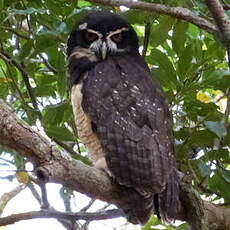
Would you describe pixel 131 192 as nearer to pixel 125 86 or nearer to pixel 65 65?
pixel 125 86

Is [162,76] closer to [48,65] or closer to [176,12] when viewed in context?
[176,12]

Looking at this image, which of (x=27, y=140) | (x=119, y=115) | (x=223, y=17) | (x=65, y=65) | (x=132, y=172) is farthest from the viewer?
(x=65, y=65)

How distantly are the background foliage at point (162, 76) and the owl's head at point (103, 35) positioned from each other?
87 mm

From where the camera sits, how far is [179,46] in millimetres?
3686

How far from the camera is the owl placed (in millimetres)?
3252

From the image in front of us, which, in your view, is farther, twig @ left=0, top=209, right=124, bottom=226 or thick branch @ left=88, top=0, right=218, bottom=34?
thick branch @ left=88, top=0, right=218, bottom=34

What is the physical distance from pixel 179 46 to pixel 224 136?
1.98ft

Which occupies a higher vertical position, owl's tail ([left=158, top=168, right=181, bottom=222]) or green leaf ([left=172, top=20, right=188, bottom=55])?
green leaf ([left=172, top=20, right=188, bottom=55])

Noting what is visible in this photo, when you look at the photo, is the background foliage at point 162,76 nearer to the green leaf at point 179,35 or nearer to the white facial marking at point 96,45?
the green leaf at point 179,35

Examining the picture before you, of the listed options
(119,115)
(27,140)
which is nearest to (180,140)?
(119,115)

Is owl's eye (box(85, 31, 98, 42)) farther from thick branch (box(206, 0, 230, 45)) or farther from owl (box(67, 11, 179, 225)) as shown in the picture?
thick branch (box(206, 0, 230, 45))

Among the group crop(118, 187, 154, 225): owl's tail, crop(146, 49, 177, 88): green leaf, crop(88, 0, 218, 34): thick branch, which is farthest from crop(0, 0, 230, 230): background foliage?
crop(118, 187, 154, 225): owl's tail

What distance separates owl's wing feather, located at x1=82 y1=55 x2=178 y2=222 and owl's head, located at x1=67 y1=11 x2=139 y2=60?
11 cm

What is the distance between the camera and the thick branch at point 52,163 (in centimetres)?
263
